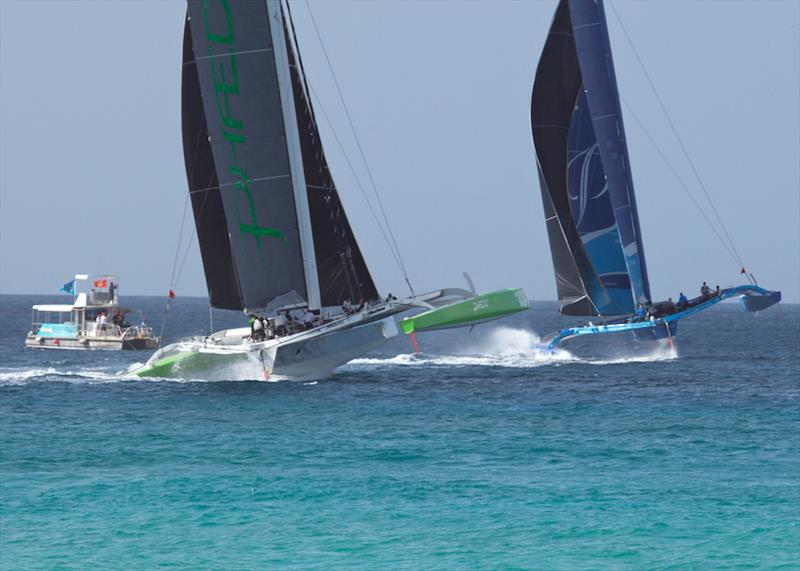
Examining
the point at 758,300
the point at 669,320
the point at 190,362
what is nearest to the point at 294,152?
the point at 190,362

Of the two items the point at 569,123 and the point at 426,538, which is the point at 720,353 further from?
the point at 426,538

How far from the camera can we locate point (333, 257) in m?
45.9

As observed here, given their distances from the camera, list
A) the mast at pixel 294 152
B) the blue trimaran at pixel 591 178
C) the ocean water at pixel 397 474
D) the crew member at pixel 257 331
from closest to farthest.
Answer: the ocean water at pixel 397 474 → the mast at pixel 294 152 → the crew member at pixel 257 331 → the blue trimaran at pixel 591 178

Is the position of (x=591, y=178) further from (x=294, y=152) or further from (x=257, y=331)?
(x=257, y=331)

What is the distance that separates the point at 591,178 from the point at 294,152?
2159 cm

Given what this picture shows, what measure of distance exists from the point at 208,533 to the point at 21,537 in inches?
124

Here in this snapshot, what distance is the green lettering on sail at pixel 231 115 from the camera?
4312 centimetres

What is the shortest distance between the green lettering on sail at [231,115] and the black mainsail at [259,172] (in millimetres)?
34

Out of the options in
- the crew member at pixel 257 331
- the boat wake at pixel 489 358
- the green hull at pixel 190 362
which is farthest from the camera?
the boat wake at pixel 489 358

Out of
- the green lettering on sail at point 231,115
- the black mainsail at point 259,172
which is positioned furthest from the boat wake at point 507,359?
the green lettering on sail at point 231,115

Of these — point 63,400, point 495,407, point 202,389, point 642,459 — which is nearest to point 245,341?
point 202,389

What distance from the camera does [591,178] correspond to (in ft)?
202

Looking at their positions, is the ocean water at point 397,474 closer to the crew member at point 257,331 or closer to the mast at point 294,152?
the crew member at point 257,331

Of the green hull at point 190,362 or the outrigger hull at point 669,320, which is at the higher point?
the outrigger hull at point 669,320
